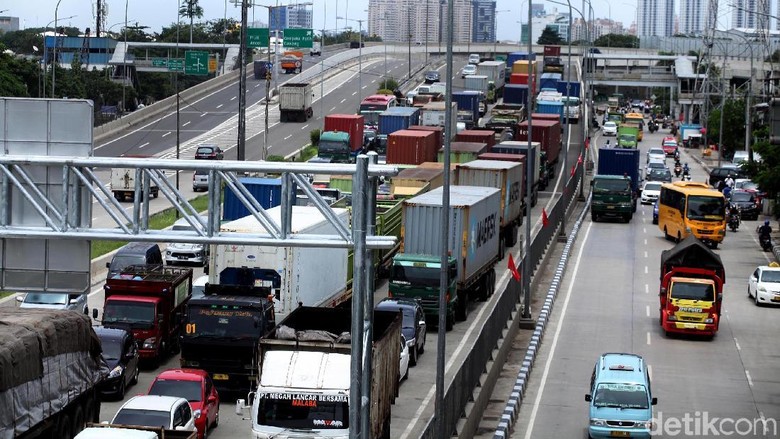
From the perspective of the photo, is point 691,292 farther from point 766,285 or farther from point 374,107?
point 374,107

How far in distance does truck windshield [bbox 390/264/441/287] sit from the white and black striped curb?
9.66 feet

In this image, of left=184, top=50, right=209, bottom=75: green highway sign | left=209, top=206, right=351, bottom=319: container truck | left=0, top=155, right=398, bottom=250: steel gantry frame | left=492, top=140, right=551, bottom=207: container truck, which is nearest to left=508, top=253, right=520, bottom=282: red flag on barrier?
left=209, top=206, right=351, bottom=319: container truck

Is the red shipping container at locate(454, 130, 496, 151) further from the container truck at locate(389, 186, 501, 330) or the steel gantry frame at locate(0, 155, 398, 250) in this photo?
the steel gantry frame at locate(0, 155, 398, 250)

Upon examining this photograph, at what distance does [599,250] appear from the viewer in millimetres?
54281

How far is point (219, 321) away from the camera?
27641mm

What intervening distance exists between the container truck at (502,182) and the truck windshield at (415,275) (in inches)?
455

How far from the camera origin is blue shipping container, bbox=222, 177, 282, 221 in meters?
41.3

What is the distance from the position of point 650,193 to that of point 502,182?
2224 centimetres

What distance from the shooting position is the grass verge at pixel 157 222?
4727 centimetres

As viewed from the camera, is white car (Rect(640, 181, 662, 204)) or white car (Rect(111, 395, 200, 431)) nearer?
white car (Rect(111, 395, 200, 431))

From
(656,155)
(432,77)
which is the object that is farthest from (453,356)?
(432,77)

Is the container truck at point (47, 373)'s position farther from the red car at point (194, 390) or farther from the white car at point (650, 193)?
the white car at point (650, 193)

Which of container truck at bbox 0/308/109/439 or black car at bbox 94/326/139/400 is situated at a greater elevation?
container truck at bbox 0/308/109/439

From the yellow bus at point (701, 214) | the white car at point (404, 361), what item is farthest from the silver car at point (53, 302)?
the yellow bus at point (701, 214)
